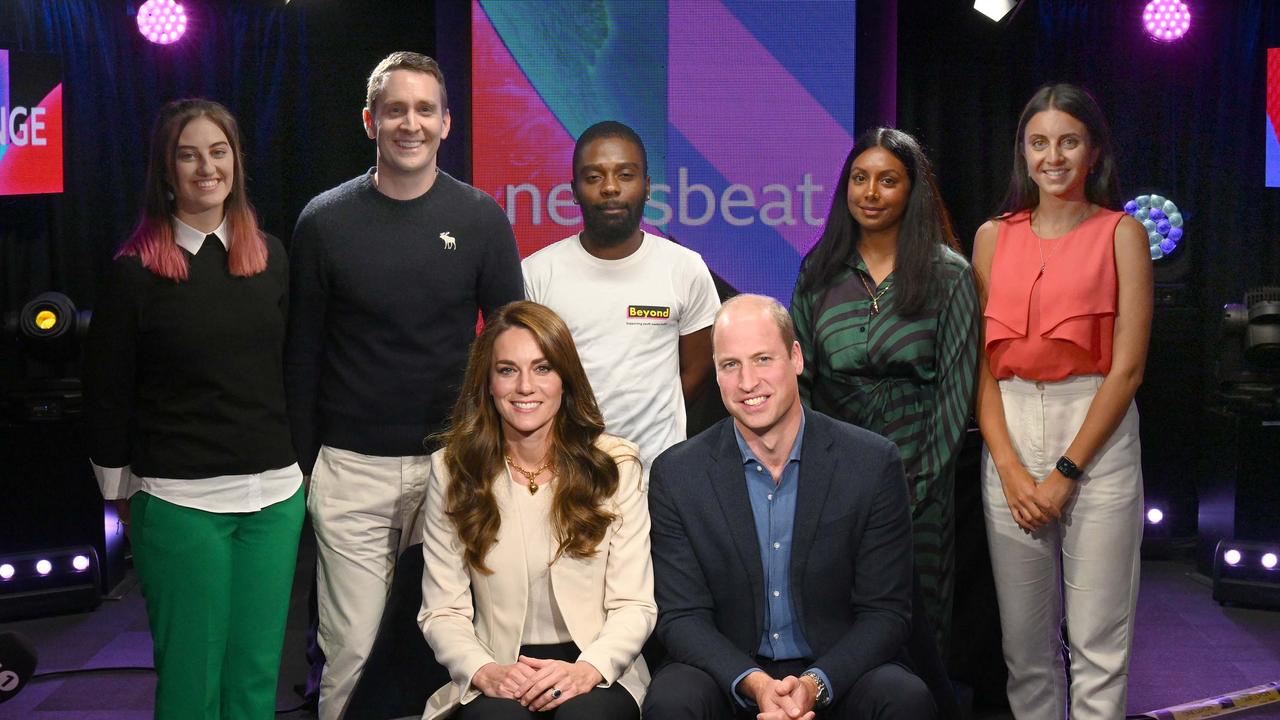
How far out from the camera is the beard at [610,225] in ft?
11.7

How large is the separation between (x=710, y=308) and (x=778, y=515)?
3.37ft

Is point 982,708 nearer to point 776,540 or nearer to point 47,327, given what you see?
point 776,540

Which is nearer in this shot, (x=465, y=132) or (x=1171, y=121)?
(x=465, y=132)

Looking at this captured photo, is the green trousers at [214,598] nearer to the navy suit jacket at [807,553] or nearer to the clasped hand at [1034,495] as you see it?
the navy suit jacket at [807,553]

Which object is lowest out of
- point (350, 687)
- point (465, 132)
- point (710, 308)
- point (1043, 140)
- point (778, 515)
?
point (350, 687)

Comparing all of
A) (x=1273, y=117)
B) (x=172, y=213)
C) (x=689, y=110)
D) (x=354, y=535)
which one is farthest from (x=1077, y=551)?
(x=1273, y=117)

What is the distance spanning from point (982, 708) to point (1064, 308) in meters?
1.49

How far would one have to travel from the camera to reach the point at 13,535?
5.20 meters

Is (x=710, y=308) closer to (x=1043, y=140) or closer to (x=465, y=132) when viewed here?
(x=1043, y=140)

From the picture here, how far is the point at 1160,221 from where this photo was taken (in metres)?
6.09

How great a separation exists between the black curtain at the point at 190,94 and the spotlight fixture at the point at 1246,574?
4.42 metres

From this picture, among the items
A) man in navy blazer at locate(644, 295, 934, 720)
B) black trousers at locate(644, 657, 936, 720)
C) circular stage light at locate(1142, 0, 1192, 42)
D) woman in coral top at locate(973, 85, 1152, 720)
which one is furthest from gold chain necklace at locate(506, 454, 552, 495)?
circular stage light at locate(1142, 0, 1192, 42)

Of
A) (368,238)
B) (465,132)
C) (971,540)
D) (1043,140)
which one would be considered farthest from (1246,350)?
(368,238)

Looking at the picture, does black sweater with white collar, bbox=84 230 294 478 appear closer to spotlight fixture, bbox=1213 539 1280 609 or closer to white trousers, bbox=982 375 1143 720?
white trousers, bbox=982 375 1143 720
